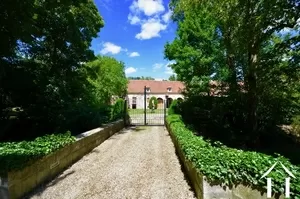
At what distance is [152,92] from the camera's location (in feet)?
157

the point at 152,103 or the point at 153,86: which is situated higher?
the point at 153,86

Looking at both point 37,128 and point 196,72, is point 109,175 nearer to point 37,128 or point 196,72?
point 37,128

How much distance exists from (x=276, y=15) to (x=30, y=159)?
290 inches

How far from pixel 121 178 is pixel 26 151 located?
6.51 ft

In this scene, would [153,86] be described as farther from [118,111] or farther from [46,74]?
[46,74]

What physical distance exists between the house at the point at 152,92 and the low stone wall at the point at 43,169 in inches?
1517

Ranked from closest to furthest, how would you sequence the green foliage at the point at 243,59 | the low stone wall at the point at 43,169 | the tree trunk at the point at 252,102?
1. the low stone wall at the point at 43,169
2. the green foliage at the point at 243,59
3. the tree trunk at the point at 252,102

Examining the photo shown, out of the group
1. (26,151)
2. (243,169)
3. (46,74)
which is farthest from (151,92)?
(243,169)

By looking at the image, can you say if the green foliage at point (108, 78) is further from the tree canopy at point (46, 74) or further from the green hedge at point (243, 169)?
the green hedge at point (243, 169)

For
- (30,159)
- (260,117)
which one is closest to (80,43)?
(30,159)

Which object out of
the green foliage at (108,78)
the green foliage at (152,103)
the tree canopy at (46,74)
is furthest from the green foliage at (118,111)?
the green foliage at (152,103)

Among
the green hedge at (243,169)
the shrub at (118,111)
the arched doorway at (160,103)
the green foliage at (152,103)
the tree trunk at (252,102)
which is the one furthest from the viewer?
the arched doorway at (160,103)

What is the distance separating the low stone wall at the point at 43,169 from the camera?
4.17m

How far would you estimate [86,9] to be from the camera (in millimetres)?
12578
